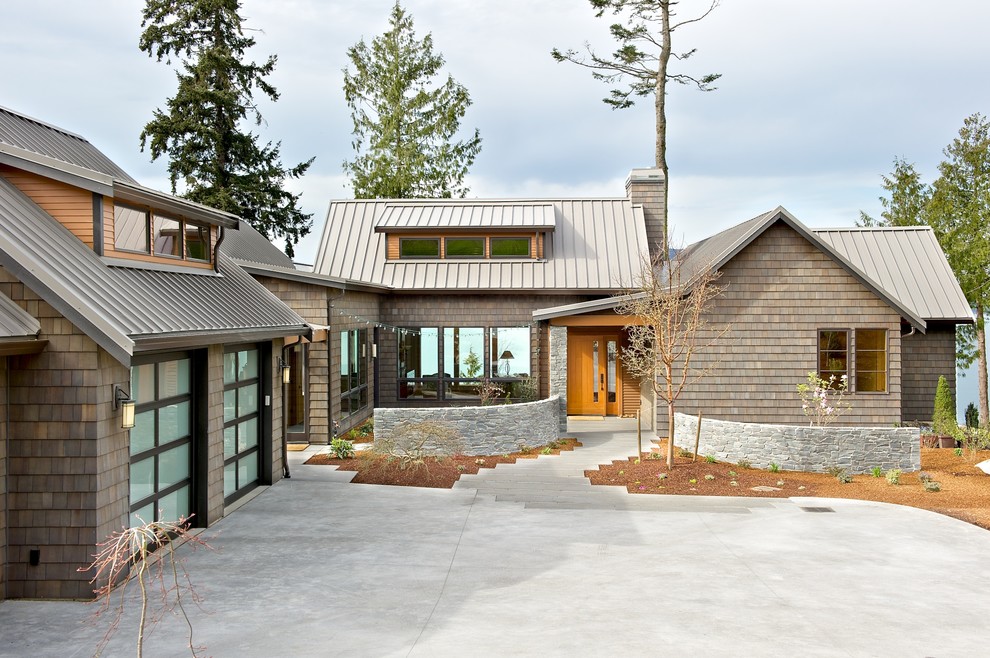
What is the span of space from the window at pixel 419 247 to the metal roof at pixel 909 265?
10.1 metres

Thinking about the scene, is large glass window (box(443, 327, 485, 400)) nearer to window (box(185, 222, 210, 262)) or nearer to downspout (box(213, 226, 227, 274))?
downspout (box(213, 226, 227, 274))

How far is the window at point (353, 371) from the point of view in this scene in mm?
16031

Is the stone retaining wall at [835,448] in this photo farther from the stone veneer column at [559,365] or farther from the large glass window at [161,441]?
the large glass window at [161,441]

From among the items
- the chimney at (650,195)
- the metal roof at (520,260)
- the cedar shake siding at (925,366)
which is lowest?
the cedar shake siding at (925,366)

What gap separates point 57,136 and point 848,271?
1487cm

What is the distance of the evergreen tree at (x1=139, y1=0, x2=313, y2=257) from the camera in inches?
1169

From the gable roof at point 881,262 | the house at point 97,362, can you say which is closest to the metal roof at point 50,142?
the house at point 97,362

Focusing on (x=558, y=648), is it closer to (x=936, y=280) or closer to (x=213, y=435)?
(x=213, y=435)

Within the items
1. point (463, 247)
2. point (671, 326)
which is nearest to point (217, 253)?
point (671, 326)

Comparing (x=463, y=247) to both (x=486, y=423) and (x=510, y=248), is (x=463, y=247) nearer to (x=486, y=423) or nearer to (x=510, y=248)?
(x=510, y=248)

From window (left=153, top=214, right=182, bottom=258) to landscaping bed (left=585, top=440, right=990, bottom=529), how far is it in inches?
286

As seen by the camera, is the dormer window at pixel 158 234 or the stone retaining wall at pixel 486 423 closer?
the dormer window at pixel 158 234

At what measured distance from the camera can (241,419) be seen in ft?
36.2

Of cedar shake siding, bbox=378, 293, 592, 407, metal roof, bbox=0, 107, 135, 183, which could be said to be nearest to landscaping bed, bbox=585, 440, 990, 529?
cedar shake siding, bbox=378, 293, 592, 407
